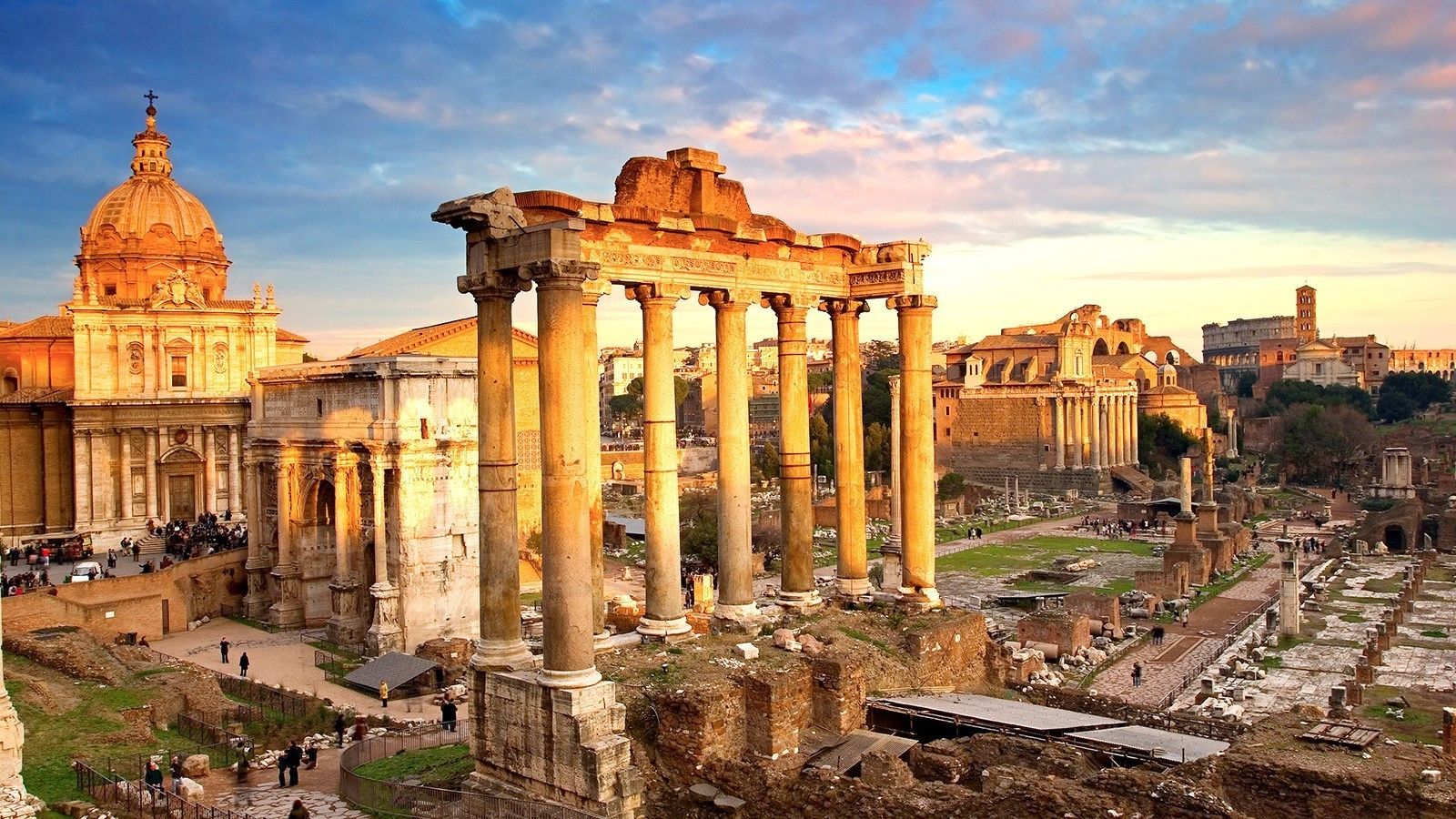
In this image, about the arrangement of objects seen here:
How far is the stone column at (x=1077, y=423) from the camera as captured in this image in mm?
83625

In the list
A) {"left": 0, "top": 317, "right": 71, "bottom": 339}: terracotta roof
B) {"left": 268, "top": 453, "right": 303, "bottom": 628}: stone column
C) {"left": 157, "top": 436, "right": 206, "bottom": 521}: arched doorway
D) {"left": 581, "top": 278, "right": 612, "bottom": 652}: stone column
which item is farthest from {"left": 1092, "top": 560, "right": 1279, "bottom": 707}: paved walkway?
{"left": 0, "top": 317, "right": 71, "bottom": 339}: terracotta roof

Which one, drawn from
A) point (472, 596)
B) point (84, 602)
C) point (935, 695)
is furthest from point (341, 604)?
point (935, 695)

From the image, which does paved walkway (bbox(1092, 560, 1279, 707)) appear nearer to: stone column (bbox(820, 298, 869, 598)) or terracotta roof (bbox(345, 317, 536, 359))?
stone column (bbox(820, 298, 869, 598))

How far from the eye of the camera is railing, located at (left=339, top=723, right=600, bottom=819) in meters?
11.5

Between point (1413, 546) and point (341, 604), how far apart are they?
43344 millimetres

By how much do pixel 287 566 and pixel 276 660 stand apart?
4868 mm

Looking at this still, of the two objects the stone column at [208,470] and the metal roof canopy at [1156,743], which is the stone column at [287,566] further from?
the metal roof canopy at [1156,743]

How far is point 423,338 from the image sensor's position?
51.6 meters

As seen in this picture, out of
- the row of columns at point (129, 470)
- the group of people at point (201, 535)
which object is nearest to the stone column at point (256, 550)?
the group of people at point (201, 535)

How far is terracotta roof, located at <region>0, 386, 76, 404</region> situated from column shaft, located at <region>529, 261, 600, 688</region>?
32.1m

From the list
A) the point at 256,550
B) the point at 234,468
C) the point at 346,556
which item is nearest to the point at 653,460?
the point at 346,556

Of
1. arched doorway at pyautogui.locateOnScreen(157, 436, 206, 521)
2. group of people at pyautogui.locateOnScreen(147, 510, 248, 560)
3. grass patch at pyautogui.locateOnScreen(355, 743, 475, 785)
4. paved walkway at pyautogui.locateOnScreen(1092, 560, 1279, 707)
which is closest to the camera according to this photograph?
grass patch at pyautogui.locateOnScreen(355, 743, 475, 785)

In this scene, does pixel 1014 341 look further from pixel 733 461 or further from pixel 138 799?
pixel 138 799

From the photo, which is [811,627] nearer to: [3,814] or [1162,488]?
[3,814]
